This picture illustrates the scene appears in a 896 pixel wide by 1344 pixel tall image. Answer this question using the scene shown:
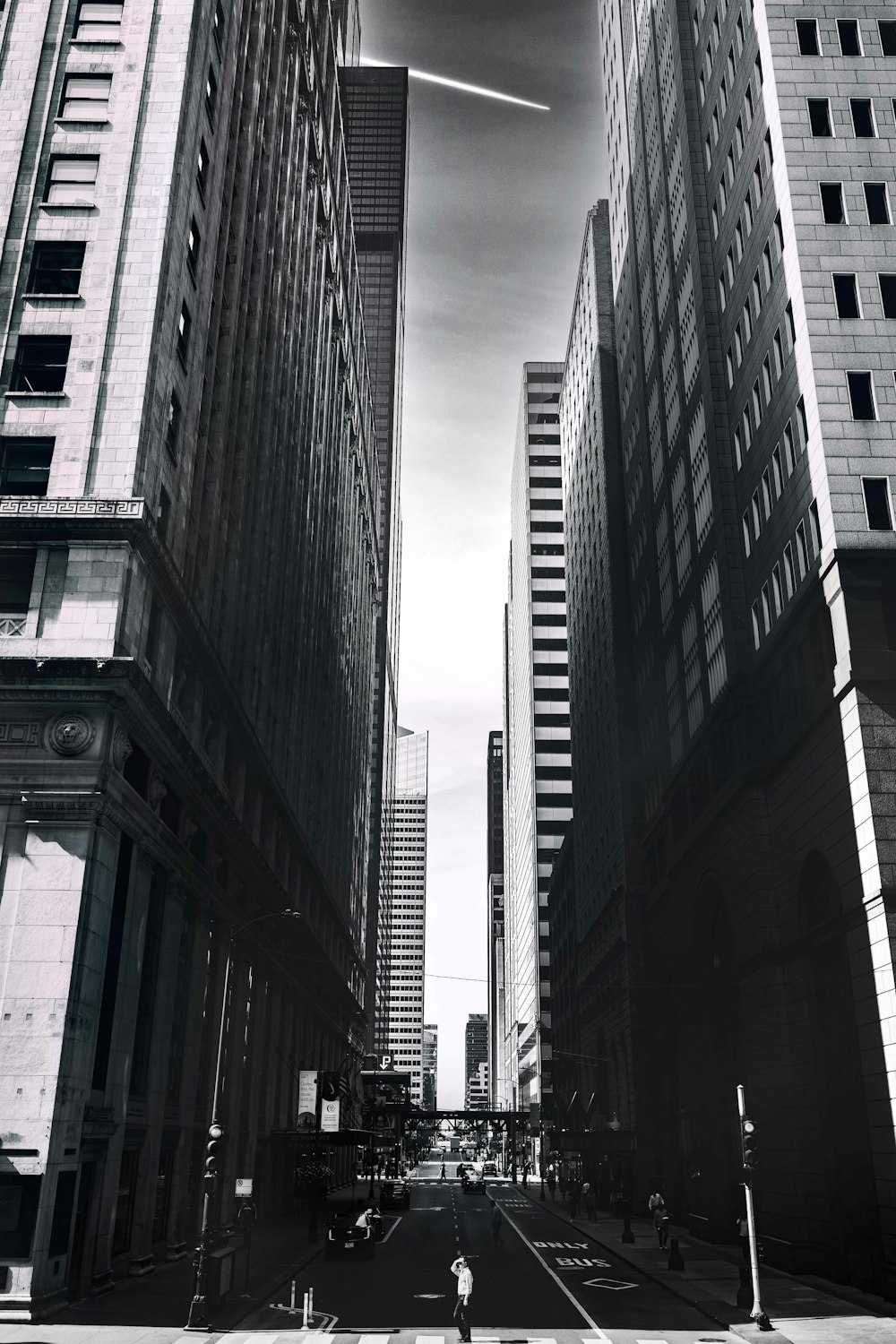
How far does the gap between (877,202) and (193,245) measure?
25610mm

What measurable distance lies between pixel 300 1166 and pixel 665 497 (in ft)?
161

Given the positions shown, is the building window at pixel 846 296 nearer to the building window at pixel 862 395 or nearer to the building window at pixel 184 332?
the building window at pixel 862 395

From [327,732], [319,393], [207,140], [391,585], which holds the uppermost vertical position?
[391,585]

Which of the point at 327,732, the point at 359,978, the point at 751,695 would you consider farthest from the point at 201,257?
the point at 359,978

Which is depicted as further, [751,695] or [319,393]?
[319,393]

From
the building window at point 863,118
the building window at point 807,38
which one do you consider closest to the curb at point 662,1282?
the building window at point 863,118

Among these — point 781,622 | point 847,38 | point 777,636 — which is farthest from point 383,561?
point 781,622

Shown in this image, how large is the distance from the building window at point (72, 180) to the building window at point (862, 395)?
88.1 ft

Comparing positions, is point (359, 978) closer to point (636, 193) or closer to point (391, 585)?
point (391, 585)

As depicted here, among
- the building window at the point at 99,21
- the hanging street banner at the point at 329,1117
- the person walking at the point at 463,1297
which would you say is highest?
the building window at the point at 99,21

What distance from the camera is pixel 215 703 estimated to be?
47.3m

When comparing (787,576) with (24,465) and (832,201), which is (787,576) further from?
(24,465)

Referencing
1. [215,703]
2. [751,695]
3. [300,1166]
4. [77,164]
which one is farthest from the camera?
[300,1166]

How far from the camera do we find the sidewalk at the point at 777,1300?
79.8 ft
